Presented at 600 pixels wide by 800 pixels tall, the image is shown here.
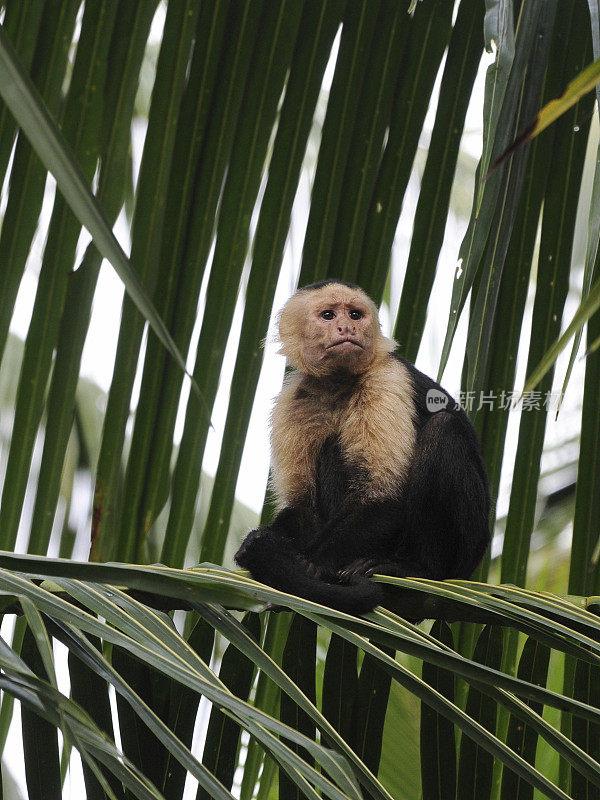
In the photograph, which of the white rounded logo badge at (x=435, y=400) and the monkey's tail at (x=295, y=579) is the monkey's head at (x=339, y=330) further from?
the monkey's tail at (x=295, y=579)

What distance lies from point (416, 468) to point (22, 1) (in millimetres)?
1443

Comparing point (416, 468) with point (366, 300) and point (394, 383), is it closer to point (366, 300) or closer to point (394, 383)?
point (394, 383)

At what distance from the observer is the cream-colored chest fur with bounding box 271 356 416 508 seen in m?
2.42

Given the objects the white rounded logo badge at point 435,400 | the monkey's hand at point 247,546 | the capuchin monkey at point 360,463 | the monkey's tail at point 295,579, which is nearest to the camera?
the monkey's tail at point 295,579

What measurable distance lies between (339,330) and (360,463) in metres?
0.40

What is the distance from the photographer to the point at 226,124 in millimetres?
2033

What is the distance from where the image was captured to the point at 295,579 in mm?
1912

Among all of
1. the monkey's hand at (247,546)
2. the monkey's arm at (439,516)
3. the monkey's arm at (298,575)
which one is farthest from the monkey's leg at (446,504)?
the monkey's hand at (247,546)

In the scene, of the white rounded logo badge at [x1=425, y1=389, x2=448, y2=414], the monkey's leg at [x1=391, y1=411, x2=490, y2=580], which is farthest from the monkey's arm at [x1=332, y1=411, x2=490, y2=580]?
the white rounded logo badge at [x1=425, y1=389, x2=448, y2=414]

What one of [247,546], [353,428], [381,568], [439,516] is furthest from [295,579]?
[353,428]

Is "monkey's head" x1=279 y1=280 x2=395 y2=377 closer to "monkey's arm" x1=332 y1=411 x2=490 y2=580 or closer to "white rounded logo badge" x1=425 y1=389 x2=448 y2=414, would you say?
"white rounded logo badge" x1=425 y1=389 x2=448 y2=414

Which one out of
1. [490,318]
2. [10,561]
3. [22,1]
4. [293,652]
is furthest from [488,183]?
[22,1]

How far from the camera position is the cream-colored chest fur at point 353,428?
2420mm

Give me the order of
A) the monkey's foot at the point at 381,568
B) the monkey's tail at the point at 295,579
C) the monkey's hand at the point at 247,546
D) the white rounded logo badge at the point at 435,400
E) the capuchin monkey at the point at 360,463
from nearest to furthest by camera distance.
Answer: the monkey's tail at the point at 295,579
the monkey's hand at the point at 247,546
the monkey's foot at the point at 381,568
the capuchin monkey at the point at 360,463
the white rounded logo badge at the point at 435,400
